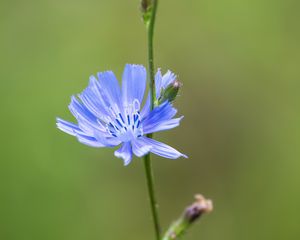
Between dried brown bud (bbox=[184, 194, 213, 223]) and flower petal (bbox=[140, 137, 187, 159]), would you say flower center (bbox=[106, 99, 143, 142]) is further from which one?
dried brown bud (bbox=[184, 194, 213, 223])

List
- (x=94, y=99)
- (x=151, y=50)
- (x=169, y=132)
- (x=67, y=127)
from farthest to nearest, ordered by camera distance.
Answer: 1. (x=169, y=132)
2. (x=94, y=99)
3. (x=67, y=127)
4. (x=151, y=50)

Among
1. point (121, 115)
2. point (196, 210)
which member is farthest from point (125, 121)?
point (196, 210)

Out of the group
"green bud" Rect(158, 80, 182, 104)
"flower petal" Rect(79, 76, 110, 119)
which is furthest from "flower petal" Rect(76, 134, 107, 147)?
"green bud" Rect(158, 80, 182, 104)

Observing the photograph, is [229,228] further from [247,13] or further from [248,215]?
[247,13]

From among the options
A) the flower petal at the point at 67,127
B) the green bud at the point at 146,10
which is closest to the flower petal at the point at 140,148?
the flower petal at the point at 67,127

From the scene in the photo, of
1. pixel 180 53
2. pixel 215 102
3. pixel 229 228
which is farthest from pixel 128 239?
pixel 180 53

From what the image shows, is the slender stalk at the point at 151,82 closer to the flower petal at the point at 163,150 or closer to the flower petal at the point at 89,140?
the flower petal at the point at 163,150

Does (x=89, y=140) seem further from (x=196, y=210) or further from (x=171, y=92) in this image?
(x=196, y=210)
